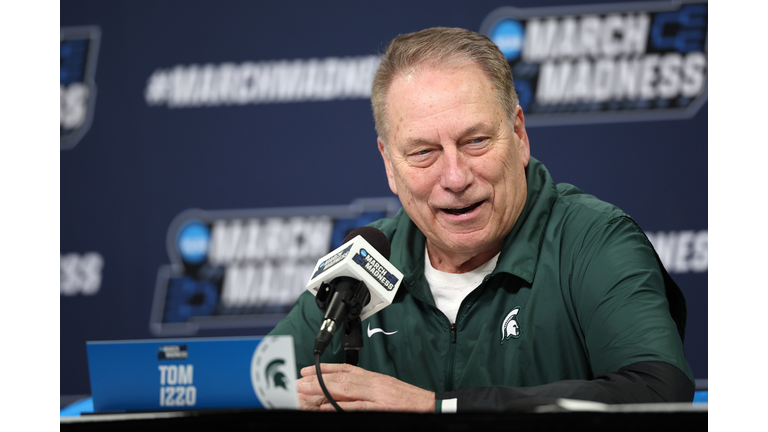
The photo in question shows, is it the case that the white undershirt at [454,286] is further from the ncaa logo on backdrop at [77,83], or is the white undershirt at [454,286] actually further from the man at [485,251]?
the ncaa logo on backdrop at [77,83]

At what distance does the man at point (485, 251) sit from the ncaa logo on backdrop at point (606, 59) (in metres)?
1.41

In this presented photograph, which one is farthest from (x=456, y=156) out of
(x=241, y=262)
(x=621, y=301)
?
(x=241, y=262)

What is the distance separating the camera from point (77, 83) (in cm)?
340

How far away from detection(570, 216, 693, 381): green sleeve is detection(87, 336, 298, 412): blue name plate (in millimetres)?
791

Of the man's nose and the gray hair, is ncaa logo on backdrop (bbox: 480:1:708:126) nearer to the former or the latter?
the gray hair

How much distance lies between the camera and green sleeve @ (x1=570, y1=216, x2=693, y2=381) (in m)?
1.29

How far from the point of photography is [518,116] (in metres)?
1.77

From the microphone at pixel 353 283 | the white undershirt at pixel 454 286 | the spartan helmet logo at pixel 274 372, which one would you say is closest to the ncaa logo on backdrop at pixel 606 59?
the white undershirt at pixel 454 286

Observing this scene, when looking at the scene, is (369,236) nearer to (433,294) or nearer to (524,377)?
(433,294)

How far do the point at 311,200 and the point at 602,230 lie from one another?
77.0 inches

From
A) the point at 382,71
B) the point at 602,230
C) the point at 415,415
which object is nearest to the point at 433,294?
the point at 602,230

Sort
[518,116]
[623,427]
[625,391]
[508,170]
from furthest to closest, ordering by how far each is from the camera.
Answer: [518,116] → [508,170] → [625,391] → [623,427]

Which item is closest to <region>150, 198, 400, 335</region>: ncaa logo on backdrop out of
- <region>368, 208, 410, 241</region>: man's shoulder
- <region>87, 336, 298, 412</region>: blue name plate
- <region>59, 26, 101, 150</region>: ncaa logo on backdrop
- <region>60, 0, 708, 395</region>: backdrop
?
<region>60, 0, 708, 395</region>: backdrop

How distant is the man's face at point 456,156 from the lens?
1.58 m
